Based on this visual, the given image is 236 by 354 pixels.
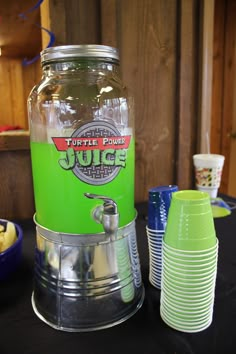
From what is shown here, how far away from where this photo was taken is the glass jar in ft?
1.33

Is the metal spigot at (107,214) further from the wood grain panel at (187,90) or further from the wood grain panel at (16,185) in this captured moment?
the wood grain panel at (187,90)

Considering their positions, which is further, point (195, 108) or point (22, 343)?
point (195, 108)

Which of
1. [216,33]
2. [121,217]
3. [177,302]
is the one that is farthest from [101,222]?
[216,33]

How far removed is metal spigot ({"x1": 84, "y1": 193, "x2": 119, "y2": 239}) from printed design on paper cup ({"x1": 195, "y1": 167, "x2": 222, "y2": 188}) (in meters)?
0.60

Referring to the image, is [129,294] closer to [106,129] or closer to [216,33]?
[106,129]

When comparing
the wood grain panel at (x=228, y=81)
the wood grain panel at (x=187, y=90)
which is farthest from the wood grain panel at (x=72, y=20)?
the wood grain panel at (x=228, y=81)

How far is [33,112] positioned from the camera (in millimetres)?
480

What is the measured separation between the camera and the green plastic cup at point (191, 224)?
383 mm

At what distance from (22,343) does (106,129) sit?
0.32 m

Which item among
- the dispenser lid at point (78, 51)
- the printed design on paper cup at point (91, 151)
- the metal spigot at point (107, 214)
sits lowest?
the metal spigot at point (107, 214)

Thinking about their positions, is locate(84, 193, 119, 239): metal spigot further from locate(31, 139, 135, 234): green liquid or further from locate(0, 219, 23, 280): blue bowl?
locate(0, 219, 23, 280): blue bowl

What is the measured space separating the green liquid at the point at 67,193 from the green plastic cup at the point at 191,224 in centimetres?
9

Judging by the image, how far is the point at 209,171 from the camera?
0.92m

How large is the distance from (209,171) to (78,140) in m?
0.63
